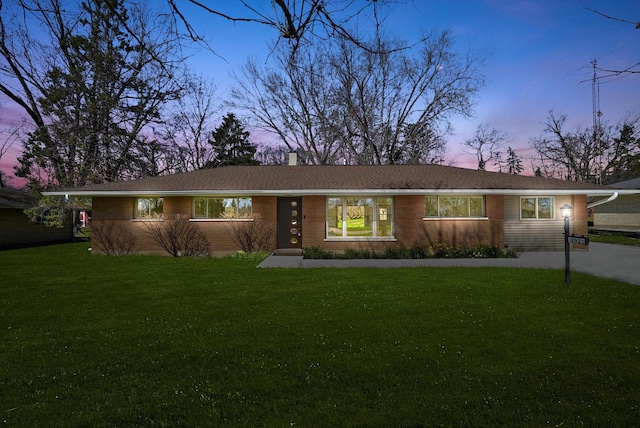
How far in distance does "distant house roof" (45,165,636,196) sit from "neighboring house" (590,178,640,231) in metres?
15.1

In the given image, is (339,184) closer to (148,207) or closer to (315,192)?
(315,192)

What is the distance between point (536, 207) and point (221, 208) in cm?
1360

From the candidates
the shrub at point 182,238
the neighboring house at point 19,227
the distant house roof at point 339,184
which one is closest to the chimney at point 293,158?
the distant house roof at point 339,184

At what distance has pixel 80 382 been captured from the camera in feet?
11.9

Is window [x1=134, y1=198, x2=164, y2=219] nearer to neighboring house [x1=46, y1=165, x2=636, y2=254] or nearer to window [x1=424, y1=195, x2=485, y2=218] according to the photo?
neighboring house [x1=46, y1=165, x2=636, y2=254]

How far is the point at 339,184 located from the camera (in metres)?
14.8

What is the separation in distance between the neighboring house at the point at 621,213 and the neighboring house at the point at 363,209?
14.8 m

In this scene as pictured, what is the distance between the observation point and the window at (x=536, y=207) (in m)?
15.1

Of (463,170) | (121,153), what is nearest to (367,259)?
(463,170)

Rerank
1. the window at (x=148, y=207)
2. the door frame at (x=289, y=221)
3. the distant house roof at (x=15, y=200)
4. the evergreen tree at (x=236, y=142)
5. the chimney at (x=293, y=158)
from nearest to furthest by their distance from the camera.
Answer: the door frame at (x=289, y=221)
the window at (x=148, y=207)
the distant house roof at (x=15, y=200)
the chimney at (x=293, y=158)
the evergreen tree at (x=236, y=142)

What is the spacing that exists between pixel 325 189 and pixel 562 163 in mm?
41210

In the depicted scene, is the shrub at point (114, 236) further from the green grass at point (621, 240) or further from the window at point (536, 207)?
the green grass at point (621, 240)

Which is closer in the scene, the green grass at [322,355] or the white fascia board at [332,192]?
the green grass at [322,355]

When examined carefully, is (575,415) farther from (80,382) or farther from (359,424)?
(80,382)
